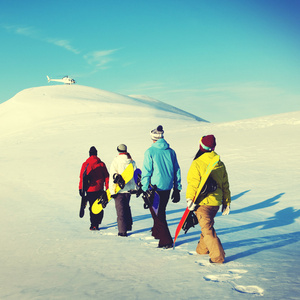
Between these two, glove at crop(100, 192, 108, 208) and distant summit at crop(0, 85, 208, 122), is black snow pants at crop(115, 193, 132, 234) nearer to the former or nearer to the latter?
glove at crop(100, 192, 108, 208)

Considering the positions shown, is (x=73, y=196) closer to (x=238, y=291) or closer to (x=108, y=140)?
(x=238, y=291)

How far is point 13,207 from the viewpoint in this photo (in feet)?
37.0

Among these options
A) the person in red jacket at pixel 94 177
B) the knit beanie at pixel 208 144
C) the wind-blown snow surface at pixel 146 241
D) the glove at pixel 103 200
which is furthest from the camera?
the person in red jacket at pixel 94 177

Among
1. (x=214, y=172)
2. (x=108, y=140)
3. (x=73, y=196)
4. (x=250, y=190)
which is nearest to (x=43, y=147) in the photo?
(x=108, y=140)

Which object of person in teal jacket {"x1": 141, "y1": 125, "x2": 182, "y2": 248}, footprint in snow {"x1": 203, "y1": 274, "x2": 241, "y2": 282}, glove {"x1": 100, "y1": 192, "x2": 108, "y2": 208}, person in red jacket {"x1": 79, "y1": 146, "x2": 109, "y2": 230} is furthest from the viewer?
person in red jacket {"x1": 79, "y1": 146, "x2": 109, "y2": 230}

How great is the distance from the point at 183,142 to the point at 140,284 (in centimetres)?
2056

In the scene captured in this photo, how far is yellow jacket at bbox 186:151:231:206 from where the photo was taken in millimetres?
5473

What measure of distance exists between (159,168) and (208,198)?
1175 millimetres

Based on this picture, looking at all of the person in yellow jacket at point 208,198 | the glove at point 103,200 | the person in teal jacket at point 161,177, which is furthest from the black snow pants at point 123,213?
the person in yellow jacket at point 208,198

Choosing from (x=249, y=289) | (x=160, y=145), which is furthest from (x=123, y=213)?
(x=249, y=289)

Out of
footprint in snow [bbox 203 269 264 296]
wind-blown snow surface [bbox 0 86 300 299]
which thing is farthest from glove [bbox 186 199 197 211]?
footprint in snow [bbox 203 269 264 296]

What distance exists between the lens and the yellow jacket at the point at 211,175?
5473 mm

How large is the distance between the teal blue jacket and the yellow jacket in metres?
0.96

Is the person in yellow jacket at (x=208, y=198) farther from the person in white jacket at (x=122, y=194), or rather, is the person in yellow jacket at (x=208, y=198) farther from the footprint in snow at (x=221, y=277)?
the person in white jacket at (x=122, y=194)
